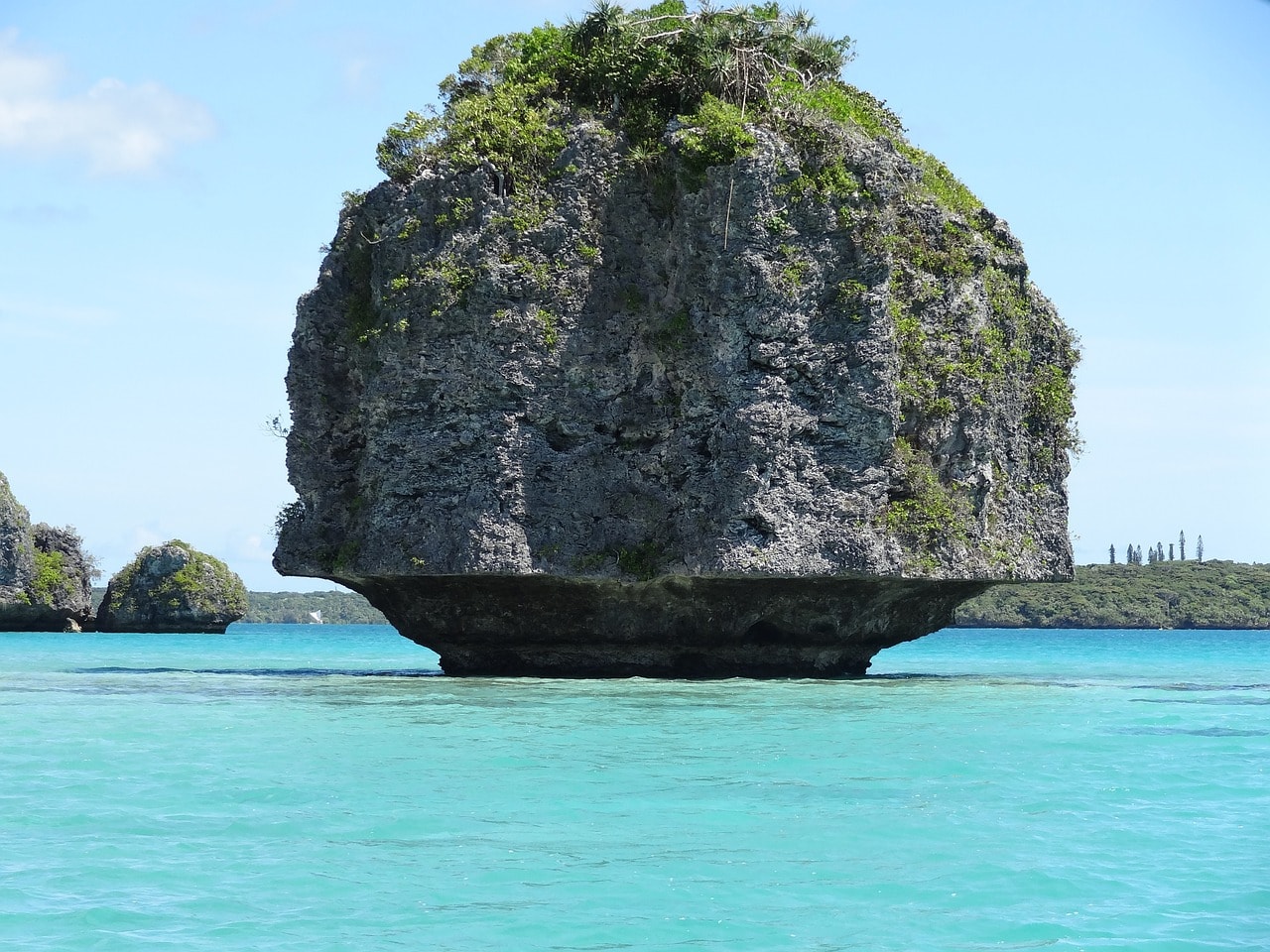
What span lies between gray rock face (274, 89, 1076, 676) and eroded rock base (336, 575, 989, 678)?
0.15 ft

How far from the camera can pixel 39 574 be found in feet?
179

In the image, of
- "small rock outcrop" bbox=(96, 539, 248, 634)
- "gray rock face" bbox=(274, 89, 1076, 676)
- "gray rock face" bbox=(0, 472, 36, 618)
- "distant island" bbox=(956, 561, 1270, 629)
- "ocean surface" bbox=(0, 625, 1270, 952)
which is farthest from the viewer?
"distant island" bbox=(956, 561, 1270, 629)

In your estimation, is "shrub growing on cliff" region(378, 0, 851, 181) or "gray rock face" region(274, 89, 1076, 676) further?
"shrub growing on cliff" region(378, 0, 851, 181)

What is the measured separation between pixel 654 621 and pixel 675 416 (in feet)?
10.2

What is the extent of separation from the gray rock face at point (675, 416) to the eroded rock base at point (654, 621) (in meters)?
0.05

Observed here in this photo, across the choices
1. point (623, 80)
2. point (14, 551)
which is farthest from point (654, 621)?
point (14, 551)

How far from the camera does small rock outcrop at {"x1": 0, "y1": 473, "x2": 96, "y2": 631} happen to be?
2061 inches

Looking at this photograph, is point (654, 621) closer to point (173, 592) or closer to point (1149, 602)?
point (173, 592)

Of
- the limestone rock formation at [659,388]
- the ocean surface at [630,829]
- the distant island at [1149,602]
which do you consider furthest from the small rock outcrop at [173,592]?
the distant island at [1149,602]

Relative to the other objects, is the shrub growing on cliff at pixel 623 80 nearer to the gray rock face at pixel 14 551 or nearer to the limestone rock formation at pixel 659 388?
the limestone rock formation at pixel 659 388

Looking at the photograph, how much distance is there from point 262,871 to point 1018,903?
3898 millimetres

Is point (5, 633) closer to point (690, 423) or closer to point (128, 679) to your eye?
point (128, 679)

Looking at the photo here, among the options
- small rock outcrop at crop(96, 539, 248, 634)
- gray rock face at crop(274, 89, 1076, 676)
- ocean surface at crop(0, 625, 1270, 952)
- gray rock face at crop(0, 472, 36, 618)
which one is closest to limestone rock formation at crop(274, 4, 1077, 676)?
gray rock face at crop(274, 89, 1076, 676)

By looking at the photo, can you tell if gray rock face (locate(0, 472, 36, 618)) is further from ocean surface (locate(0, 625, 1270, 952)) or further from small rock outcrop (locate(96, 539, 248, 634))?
ocean surface (locate(0, 625, 1270, 952))
